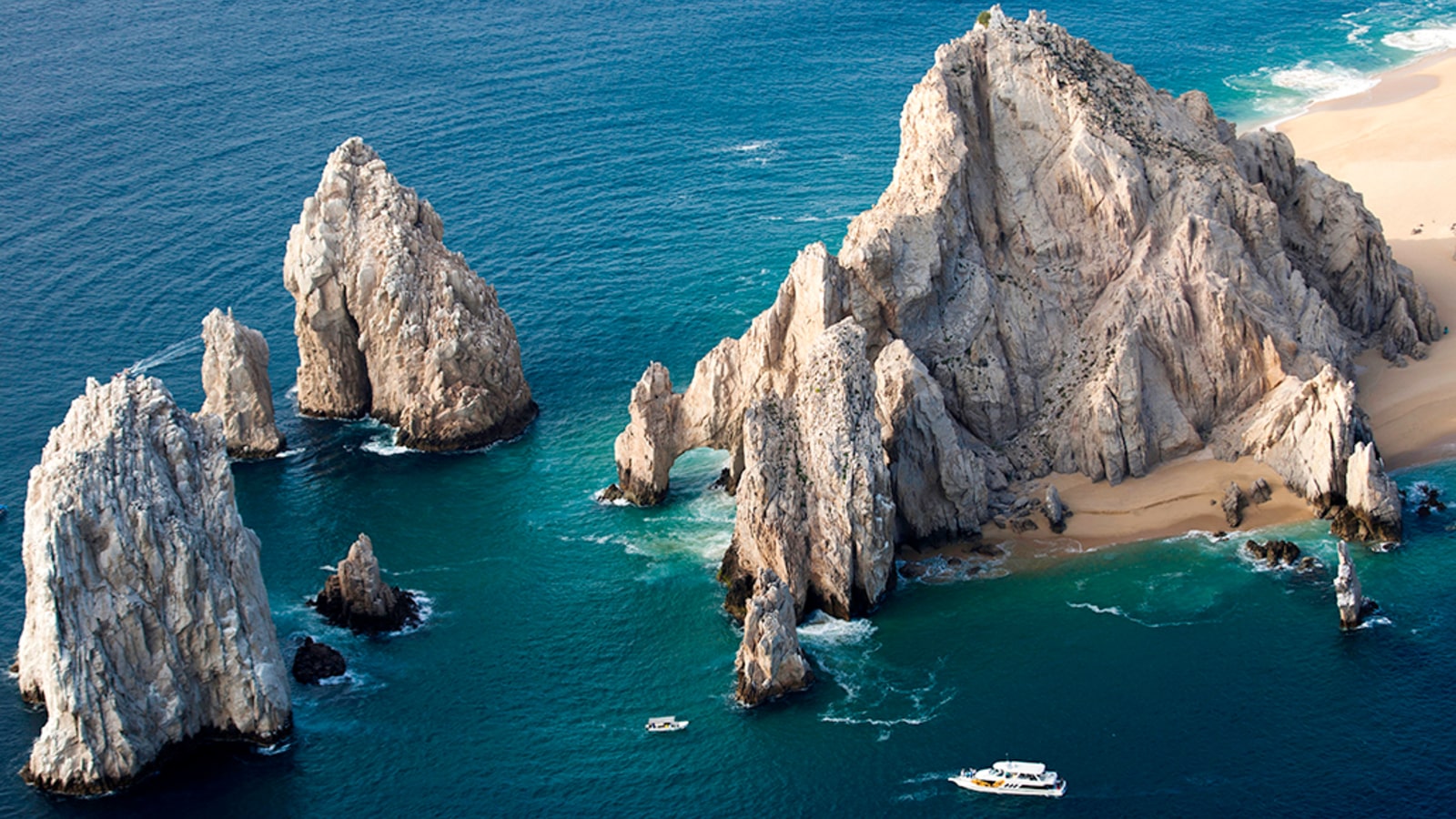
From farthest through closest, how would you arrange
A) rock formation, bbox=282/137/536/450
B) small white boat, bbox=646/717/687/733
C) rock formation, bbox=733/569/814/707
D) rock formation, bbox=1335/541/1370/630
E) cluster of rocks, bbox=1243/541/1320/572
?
rock formation, bbox=282/137/536/450, cluster of rocks, bbox=1243/541/1320/572, rock formation, bbox=1335/541/1370/630, rock formation, bbox=733/569/814/707, small white boat, bbox=646/717/687/733

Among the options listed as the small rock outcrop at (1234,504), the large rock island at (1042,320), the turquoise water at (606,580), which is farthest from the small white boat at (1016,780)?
the small rock outcrop at (1234,504)

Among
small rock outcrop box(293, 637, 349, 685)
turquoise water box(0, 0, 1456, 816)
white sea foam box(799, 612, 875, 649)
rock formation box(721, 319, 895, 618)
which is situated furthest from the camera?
rock formation box(721, 319, 895, 618)

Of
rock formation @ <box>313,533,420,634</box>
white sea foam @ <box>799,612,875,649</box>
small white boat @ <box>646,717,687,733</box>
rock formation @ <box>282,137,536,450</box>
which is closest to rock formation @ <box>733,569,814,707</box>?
small white boat @ <box>646,717,687,733</box>

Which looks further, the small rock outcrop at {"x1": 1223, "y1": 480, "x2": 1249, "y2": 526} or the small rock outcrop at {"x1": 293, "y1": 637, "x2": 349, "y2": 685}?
the small rock outcrop at {"x1": 1223, "y1": 480, "x2": 1249, "y2": 526}

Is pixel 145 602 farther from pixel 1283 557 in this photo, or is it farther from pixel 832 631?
pixel 1283 557

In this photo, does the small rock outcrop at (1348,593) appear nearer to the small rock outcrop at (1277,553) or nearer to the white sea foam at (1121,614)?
the small rock outcrop at (1277,553)

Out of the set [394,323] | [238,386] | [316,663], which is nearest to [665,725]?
[316,663]

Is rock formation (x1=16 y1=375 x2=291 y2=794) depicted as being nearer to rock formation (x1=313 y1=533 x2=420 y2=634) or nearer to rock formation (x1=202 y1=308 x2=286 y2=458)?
rock formation (x1=313 y1=533 x2=420 y2=634)
